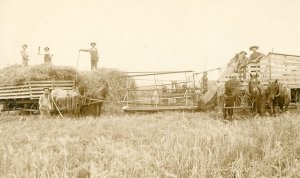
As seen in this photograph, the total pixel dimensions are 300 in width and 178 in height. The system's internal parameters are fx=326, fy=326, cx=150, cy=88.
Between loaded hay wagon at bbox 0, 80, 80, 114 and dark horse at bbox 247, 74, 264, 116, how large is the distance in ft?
22.8

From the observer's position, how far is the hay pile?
1402 centimetres

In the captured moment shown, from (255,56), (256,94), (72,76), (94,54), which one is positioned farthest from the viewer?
(94,54)

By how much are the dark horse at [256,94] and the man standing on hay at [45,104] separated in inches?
305

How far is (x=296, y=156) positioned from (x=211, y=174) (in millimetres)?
1684

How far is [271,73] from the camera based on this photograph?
14297 millimetres

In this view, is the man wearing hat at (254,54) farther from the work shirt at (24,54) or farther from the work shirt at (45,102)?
the work shirt at (24,54)

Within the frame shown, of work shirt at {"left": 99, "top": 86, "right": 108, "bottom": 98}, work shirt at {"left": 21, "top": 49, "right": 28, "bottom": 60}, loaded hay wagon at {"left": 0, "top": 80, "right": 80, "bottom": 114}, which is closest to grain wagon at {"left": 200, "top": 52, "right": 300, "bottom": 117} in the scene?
work shirt at {"left": 99, "top": 86, "right": 108, "bottom": 98}

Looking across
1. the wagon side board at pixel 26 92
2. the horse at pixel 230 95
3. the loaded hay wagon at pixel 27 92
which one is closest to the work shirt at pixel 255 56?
the horse at pixel 230 95

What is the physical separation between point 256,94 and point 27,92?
30.6 feet

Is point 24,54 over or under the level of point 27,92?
over

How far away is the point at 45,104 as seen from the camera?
12.8m

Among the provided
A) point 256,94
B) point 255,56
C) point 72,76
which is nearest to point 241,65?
point 255,56

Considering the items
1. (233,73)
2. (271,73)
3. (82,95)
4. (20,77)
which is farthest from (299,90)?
(20,77)

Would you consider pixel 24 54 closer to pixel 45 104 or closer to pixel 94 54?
pixel 94 54
